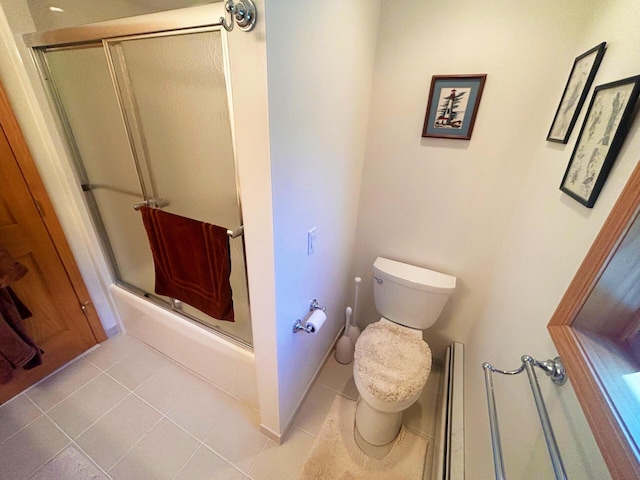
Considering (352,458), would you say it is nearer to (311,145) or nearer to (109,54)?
(311,145)

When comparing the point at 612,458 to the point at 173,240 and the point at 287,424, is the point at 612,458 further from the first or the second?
the point at 173,240

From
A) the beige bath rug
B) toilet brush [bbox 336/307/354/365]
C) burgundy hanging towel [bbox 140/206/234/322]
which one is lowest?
the beige bath rug

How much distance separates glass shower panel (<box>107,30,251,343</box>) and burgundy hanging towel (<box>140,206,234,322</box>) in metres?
0.08

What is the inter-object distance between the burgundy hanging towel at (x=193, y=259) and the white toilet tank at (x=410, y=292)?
89 cm

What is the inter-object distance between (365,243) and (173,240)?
112 centimetres

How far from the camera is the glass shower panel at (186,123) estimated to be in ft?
2.98

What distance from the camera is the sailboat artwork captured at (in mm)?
1176

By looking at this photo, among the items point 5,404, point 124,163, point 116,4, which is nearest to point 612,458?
point 124,163

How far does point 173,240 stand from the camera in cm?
119

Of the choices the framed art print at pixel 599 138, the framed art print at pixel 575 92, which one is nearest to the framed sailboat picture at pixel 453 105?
the framed art print at pixel 575 92

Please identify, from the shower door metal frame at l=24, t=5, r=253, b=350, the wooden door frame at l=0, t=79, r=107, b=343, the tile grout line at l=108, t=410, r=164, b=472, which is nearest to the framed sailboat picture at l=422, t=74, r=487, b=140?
the shower door metal frame at l=24, t=5, r=253, b=350

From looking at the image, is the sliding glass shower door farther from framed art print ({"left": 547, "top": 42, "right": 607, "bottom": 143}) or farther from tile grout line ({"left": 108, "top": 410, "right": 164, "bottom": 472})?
framed art print ({"left": 547, "top": 42, "right": 607, "bottom": 143})

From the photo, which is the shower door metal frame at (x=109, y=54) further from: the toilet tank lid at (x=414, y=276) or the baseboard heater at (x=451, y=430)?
the baseboard heater at (x=451, y=430)

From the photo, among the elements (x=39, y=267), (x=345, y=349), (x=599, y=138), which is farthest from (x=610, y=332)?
(x=39, y=267)
